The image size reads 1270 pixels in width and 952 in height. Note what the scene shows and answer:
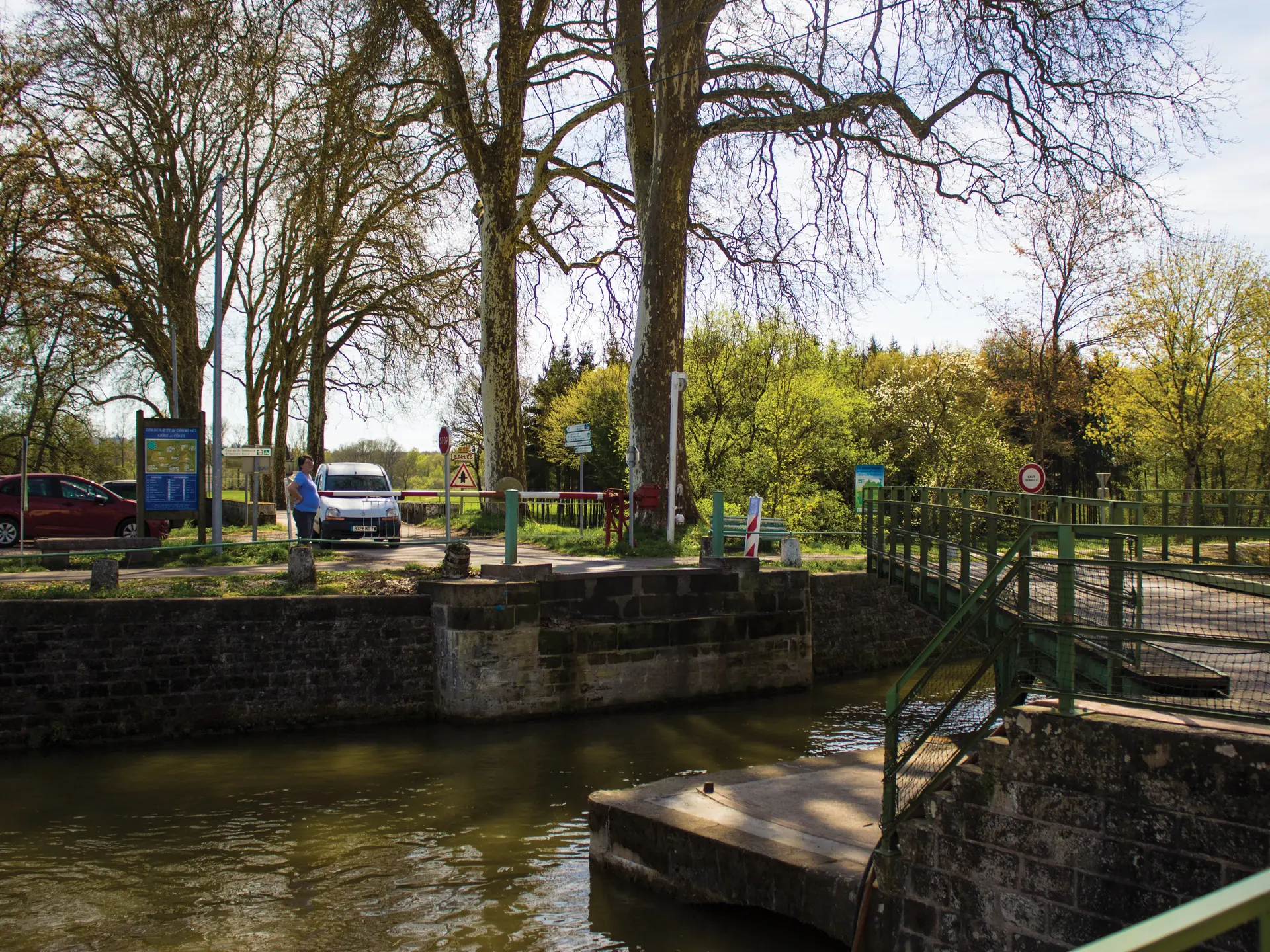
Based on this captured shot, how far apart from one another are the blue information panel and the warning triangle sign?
4.22m

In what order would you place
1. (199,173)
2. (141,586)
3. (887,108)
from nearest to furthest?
(141,586)
(887,108)
(199,173)

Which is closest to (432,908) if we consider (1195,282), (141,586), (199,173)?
(141,586)

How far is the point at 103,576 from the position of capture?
12961mm

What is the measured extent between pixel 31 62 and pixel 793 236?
15.5m

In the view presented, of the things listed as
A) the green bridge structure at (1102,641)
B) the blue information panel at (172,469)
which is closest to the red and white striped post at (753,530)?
the green bridge structure at (1102,641)

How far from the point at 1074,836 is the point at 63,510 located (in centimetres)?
2124

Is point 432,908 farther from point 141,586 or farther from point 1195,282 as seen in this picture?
point 1195,282

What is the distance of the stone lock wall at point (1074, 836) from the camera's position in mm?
4922

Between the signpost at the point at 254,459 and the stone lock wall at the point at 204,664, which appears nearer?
the stone lock wall at the point at 204,664

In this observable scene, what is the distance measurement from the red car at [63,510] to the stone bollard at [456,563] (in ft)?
31.4

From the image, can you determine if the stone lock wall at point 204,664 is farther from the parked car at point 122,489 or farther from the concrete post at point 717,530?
the parked car at point 122,489

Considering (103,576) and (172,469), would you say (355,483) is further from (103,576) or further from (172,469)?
(103,576)

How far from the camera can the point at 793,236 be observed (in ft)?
66.3

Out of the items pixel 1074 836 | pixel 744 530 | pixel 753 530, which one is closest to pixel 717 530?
pixel 753 530
